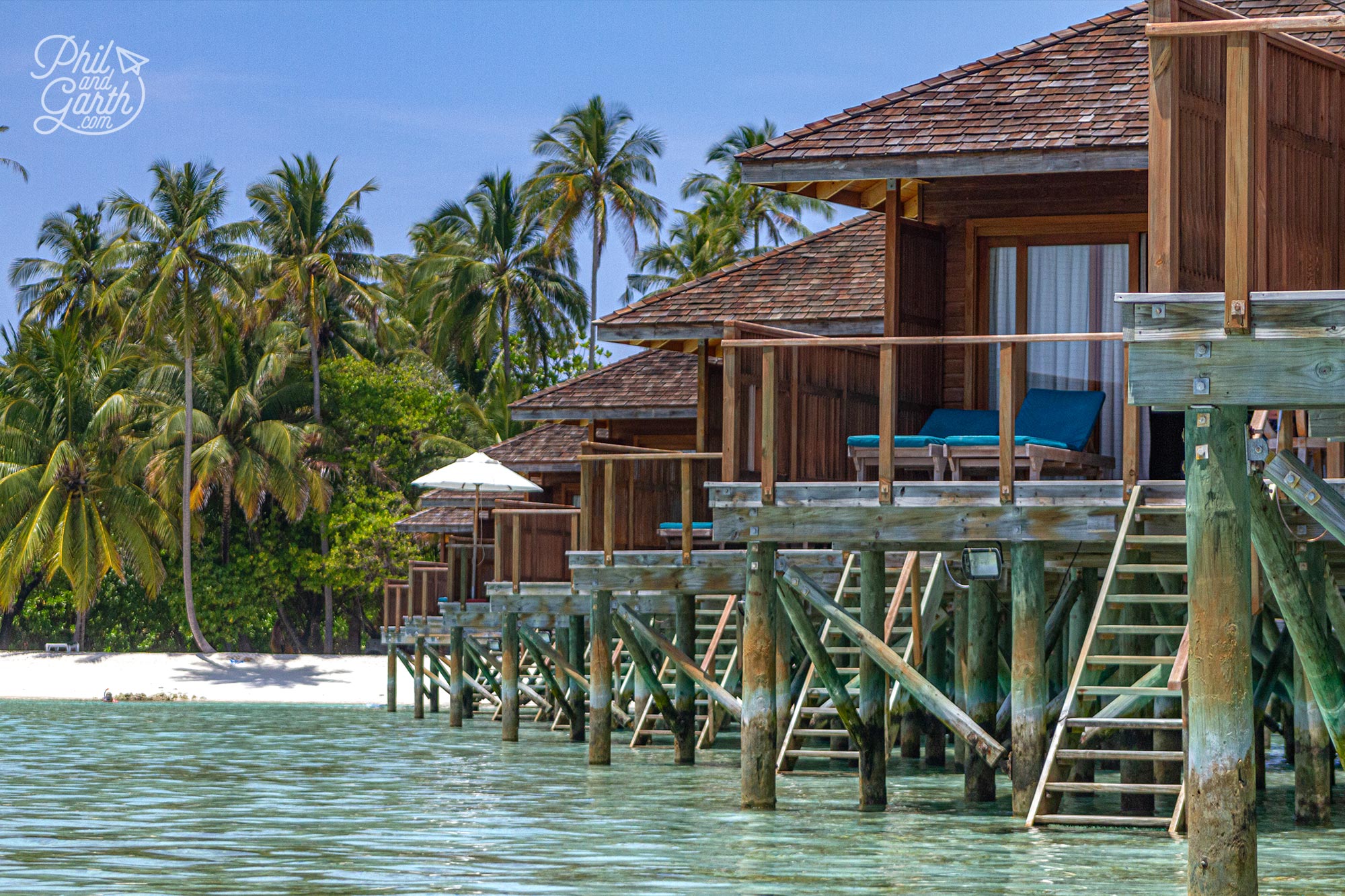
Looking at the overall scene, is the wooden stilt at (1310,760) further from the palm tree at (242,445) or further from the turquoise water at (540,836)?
the palm tree at (242,445)

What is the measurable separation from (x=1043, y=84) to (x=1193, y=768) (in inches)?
352

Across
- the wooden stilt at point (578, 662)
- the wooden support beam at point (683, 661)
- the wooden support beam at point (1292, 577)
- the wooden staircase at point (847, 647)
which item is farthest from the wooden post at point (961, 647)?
the wooden stilt at point (578, 662)

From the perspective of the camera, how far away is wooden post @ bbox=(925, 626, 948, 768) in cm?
1938

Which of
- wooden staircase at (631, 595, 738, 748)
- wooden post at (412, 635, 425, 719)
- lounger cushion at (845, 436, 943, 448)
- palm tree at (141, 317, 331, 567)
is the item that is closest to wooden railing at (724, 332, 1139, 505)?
lounger cushion at (845, 436, 943, 448)

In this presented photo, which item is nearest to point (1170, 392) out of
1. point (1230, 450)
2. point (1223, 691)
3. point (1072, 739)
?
point (1230, 450)

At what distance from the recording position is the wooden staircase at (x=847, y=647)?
50.2 ft

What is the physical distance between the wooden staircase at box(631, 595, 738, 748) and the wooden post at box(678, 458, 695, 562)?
7.14 ft

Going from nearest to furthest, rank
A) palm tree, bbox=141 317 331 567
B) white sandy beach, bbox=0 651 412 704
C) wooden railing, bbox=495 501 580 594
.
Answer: wooden railing, bbox=495 501 580 594, white sandy beach, bbox=0 651 412 704, palm tree, bbox=141 317 331 567

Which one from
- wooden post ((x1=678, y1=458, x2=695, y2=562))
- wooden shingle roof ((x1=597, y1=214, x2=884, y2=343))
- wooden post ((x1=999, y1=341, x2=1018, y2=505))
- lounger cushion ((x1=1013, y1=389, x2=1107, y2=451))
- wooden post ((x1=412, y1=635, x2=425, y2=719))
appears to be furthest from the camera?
wooden post ((x1=412, y1=635, x2=425, y2=719))

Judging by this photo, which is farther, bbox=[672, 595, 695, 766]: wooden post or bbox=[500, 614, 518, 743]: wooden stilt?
bbox=[500, 614, 518, 743]: wooden stilt

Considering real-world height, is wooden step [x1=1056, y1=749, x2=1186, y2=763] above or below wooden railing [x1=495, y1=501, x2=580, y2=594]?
below

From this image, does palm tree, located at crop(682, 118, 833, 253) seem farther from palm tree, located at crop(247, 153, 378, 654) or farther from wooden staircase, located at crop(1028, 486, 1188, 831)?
wooden staircase, located at crop(1028, 486, 1188, 831)

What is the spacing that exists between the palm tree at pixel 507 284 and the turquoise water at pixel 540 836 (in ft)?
107

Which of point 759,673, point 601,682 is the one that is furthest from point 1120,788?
point 601,682
